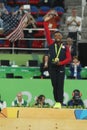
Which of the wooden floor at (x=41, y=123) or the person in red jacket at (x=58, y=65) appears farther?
the person in red jacket at (x=58, y=65)

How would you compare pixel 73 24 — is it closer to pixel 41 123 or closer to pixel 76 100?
pixel 76 100

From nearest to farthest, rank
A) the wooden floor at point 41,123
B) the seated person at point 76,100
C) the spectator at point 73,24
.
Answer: the wooden floor at point 41,123
the seated person at point 76,100
the spectator at point 73,24

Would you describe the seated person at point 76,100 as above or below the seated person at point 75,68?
below

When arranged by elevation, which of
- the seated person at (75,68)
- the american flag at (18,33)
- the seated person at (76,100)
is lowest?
the seated person at (76,100)

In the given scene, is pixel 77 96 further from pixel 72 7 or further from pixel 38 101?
pixel 72 7

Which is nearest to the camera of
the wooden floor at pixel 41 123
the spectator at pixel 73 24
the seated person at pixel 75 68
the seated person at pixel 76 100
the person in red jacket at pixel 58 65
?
the wooden floor at pixel 41 123

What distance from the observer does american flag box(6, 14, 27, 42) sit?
19.4 meters

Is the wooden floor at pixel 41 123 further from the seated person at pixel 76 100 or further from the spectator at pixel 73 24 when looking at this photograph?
the spectator at pixel 73 24

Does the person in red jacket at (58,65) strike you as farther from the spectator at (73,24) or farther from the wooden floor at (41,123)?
the spectator at (73,24)

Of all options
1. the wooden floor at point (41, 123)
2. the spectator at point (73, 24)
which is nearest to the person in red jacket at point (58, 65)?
the wooden floor at point (41, 123)

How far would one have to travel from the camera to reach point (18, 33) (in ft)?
63.9

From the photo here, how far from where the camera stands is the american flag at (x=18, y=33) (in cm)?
1944

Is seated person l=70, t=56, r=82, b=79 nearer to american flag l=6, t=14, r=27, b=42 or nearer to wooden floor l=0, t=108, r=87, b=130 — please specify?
american flag l=6, t=14, r=27, b=42

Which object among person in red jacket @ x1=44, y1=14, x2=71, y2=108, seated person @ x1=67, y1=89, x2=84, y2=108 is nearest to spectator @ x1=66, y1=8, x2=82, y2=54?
seated person @ x1=67, y1=89, x2=84, y2=108
